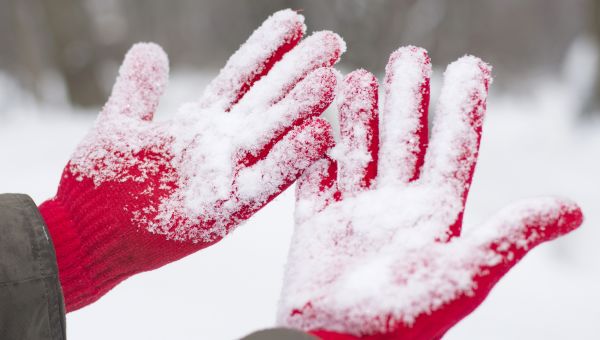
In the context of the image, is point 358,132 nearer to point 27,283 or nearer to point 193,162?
point 193,162

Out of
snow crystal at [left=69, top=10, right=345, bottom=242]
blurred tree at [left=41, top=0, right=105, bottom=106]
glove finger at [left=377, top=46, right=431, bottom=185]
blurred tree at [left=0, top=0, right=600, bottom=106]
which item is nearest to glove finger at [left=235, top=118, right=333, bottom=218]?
snow crystal at [left=69, top=10, right=345, bottom=242]

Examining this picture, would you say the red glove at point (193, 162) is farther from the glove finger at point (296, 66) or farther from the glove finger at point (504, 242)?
the glove finger at point (504, 242)

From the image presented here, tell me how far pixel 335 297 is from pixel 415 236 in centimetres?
17

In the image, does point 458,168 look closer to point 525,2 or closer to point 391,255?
point 391,255

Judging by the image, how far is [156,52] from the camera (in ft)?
→ 4.59

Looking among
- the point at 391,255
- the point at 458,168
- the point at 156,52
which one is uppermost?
the point at 156,52

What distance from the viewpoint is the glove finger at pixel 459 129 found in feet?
3.36

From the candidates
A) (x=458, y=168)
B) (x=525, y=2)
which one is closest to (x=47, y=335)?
(x=458, y=168)

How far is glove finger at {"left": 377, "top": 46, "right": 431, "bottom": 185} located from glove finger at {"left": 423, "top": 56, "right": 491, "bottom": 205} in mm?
34

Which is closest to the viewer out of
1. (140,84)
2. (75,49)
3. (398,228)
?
(398,228)

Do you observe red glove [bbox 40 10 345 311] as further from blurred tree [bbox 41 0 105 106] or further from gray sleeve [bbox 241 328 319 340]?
blurred tree [bbox 41 0 105 106]

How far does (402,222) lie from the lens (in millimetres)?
1006

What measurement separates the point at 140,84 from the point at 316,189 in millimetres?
518

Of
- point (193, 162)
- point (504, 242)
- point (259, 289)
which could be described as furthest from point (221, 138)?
point (259, 289)
